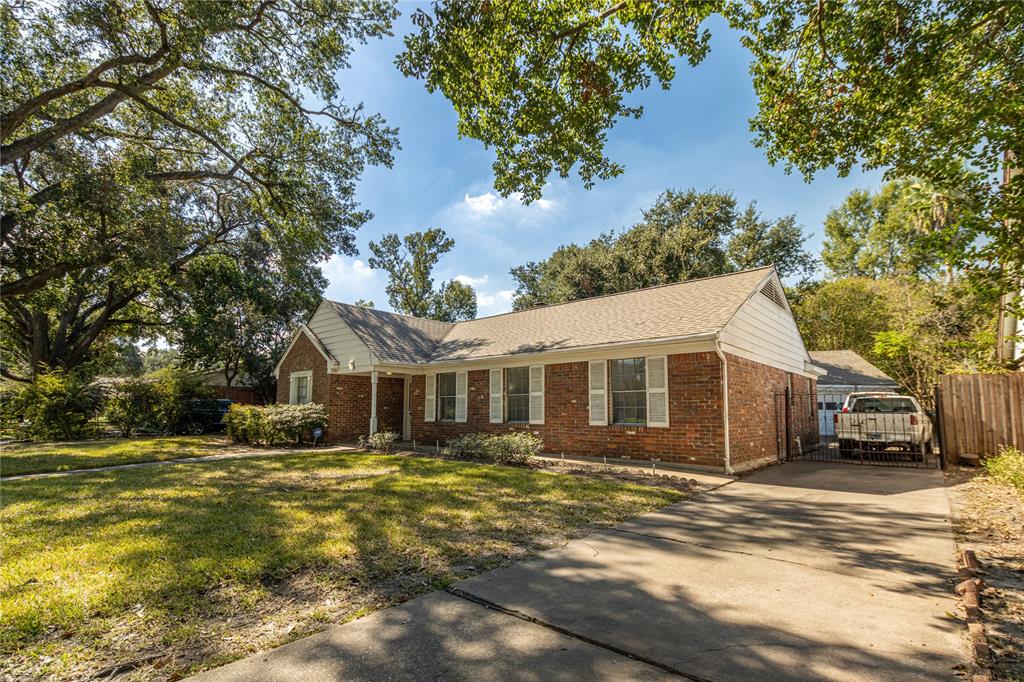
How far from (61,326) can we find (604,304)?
1023 inches

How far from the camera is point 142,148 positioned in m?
14.0

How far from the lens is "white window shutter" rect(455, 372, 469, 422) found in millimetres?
15539

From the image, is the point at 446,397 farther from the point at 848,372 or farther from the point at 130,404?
the point at 848,372

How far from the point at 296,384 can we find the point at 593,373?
1254 centimetres

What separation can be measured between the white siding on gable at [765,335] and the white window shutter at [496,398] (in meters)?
6.92

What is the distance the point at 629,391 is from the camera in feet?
38.4

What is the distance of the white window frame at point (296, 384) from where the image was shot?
57.2 ft

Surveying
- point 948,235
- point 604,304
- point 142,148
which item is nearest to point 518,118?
point 948,235

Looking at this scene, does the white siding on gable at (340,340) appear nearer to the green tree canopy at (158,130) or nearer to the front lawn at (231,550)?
the green tree canopy at (158,130)

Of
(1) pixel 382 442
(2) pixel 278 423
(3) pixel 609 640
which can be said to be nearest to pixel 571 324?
(1) pixel 382 442

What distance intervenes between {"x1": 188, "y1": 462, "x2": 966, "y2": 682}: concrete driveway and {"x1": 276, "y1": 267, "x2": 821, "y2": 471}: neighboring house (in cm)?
508

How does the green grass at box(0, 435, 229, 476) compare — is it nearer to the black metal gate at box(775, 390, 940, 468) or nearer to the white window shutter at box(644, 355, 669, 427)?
the white window shutter at box(644, 355, 669, 427)

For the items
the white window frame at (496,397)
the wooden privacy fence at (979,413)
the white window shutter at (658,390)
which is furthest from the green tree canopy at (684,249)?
the white window shutter at (658,390)

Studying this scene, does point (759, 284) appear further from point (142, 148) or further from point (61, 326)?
point (61, 326)
